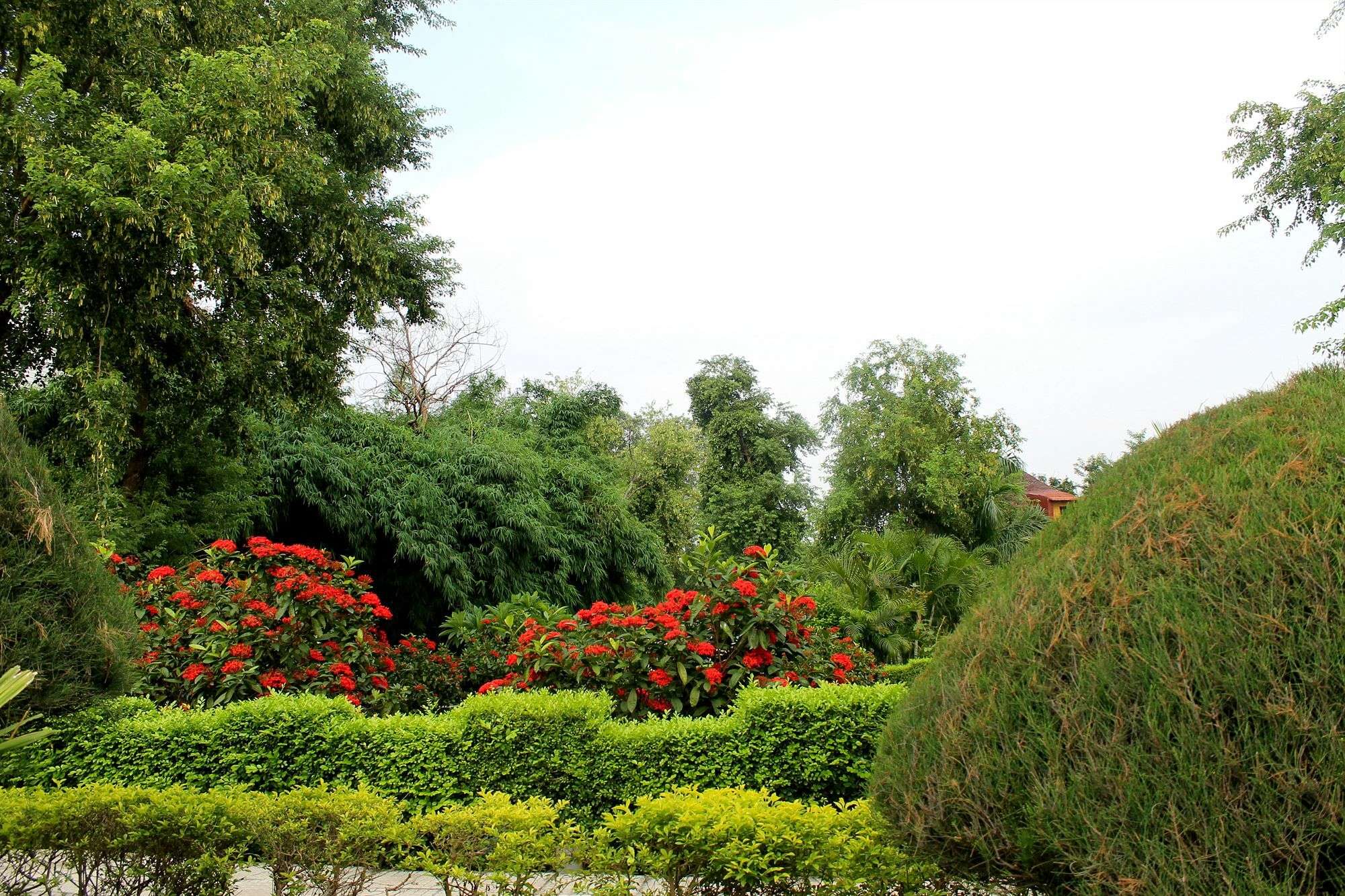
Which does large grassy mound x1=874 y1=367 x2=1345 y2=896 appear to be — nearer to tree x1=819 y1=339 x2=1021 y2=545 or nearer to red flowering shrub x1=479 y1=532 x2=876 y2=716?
red flowering shrub x1=479 y1=532 x2=876 y2=716

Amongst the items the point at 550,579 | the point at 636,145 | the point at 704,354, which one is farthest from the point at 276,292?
the point at 704,354

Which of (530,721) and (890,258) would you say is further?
(890,258)

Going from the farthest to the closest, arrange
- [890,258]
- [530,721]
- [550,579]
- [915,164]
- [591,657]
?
[550,579] → [890,258] → [915,164] → [591,657] → [530,721]

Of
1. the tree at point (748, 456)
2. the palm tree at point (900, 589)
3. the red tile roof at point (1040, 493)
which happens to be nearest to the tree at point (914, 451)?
the tree at point (748, 456)

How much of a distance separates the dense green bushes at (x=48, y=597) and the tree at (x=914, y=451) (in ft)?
82.1

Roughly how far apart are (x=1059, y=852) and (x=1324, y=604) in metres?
0.85

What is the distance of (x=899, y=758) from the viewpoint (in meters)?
2.36

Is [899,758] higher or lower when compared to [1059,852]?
higher

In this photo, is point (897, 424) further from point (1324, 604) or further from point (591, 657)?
point (1324, 604)

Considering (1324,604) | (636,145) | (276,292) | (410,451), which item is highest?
(636,145)

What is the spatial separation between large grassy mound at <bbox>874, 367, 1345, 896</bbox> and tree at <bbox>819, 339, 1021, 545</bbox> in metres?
25.0

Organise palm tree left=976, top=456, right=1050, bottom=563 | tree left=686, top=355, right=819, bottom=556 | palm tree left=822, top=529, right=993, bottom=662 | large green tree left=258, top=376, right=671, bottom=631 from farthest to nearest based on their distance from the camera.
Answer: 1. tree left=686, top=355, right=819, bottom=556
2. palm tree left=976, top=456, right=1050, bottom=563
3. large green tree left=258, top=376, right=671, bottom=631
4. palm tree left=822, top=529, right=993, bottom=662

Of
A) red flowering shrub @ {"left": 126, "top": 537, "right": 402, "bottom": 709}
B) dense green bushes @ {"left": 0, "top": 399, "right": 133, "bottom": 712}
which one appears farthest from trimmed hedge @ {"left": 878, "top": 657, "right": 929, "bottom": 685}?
dense green bushes @ {"left": 0, "top": 399, "right": 133, "bottom": 712}

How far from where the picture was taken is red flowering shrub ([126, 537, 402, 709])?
6406mm
